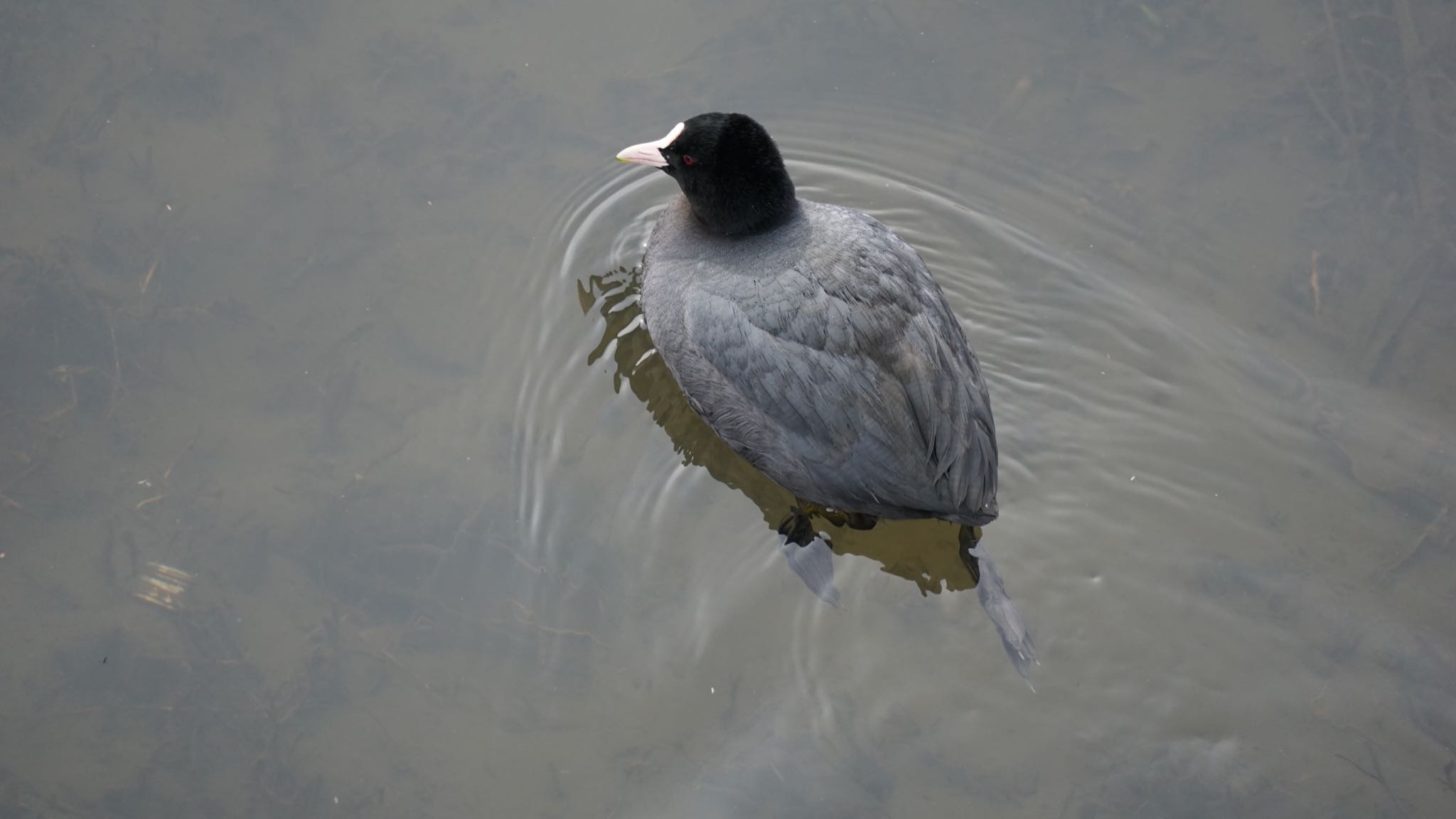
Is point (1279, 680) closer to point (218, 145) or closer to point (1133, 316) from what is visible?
point (1133, 316)

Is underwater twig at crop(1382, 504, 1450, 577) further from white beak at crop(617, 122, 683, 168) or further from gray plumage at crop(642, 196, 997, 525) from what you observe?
white beak at crop(617, 122, 683, 168)

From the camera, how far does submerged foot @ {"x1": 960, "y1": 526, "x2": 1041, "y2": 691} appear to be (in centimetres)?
420

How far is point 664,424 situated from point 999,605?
1519mm

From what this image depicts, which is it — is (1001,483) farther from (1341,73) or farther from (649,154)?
(1341,73)

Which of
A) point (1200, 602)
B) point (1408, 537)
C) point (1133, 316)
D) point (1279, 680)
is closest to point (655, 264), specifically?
point (1133, 316)

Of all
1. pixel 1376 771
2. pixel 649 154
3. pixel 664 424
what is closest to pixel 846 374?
pixel 664 424

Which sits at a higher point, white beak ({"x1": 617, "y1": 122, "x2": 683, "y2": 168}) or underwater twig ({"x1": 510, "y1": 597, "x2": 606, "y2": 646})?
white beak ({"x1": 617, "y1": 122, "x2": 683, "y2": 168})

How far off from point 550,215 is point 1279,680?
3.56 metres

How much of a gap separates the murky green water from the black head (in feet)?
2.59

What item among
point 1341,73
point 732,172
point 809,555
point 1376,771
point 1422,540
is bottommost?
point 1376,771

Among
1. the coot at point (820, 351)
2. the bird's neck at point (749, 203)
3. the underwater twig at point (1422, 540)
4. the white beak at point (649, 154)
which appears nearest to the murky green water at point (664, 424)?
the underwater twig at point (1422, 540)

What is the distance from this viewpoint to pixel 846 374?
3953 mm

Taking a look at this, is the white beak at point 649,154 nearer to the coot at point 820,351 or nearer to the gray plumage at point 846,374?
the coot at point 820,351

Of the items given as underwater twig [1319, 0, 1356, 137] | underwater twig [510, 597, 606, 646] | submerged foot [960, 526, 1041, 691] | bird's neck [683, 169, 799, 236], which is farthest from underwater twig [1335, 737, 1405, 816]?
underwater twig [1319, 0, 1356, 137]
